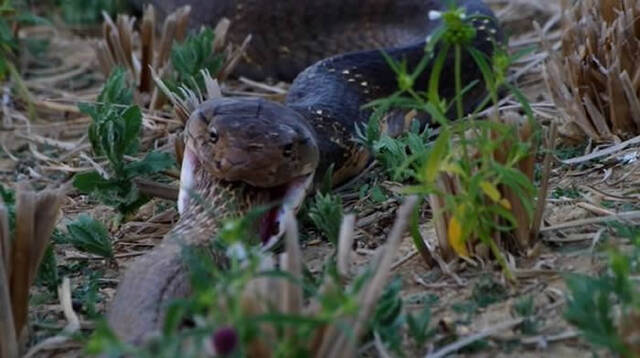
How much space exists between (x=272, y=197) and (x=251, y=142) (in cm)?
20

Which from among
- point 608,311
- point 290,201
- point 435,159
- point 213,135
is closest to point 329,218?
point 290,201

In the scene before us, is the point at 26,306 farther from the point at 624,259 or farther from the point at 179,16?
the point at 179,16

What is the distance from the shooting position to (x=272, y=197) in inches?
138

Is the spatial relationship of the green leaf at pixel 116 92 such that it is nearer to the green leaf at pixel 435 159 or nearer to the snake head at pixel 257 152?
the snake head at pixel 257 152

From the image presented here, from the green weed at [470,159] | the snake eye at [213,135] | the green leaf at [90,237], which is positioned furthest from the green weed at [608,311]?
the green leaf at [90,237]

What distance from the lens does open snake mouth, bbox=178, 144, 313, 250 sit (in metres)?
3.35

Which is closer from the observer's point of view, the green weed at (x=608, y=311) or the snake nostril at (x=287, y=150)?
the green weed at (x=608, y=311)

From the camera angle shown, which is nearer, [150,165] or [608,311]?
[608,311]

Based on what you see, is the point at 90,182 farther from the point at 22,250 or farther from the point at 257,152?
the point at 22,250

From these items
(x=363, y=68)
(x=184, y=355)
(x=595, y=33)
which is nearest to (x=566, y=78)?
(x=595, y=33)

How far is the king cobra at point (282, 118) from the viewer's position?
117 inches

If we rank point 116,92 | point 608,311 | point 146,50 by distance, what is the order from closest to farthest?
point 608,311 < point 116,92 < point 146,50

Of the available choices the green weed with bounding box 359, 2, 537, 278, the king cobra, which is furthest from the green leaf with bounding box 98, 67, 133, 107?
the green weed with bounding box 359, 2, 537, 278

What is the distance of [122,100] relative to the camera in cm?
436
